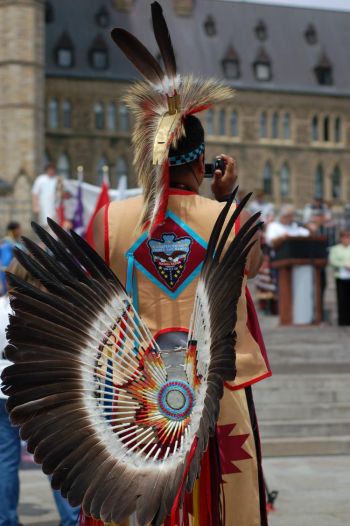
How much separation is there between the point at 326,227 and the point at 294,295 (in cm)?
1172

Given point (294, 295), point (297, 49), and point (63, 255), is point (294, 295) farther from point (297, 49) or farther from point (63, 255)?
point (297, 49)

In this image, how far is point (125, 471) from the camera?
400 centimetres

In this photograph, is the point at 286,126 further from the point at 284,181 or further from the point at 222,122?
the point at 222,122

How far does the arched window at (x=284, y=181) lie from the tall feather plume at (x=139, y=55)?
245 ft

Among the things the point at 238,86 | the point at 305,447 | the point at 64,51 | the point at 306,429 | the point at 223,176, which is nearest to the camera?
the point at 223,176

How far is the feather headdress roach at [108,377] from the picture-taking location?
12.9 feet

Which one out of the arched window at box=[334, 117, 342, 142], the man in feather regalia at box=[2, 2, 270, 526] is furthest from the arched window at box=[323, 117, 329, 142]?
the man in feather regalia at box=[2, 2, 270, 526]

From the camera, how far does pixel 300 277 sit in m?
17.0

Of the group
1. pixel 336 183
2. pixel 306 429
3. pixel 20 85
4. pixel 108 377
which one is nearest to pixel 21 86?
pixel 20 85

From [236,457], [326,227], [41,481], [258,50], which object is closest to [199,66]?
[258,50]

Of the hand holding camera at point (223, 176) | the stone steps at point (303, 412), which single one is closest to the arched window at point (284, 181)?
the stone steps at point (303, 412)

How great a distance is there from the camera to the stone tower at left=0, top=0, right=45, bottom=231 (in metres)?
61.7

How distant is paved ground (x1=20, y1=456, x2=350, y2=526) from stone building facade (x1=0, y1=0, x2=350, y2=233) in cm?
6109

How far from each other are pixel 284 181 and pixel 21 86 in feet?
72.9
